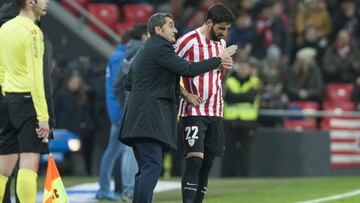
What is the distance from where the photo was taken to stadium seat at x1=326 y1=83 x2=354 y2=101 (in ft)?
67.4

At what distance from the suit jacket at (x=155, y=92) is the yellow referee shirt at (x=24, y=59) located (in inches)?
42.5

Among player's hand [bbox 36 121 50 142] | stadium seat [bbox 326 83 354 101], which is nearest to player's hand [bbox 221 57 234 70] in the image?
player's hand [bbox 36 121 50 142]

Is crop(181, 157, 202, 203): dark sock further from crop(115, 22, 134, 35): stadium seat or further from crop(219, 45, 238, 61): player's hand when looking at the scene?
crop(115, 22, 134, 35): stadium seat

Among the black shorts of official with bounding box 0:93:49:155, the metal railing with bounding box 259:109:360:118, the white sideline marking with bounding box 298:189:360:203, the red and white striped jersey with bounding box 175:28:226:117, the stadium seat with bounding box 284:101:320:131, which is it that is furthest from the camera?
the stadium seat with bounding box 284:101:320:131

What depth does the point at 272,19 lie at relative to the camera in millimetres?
22156

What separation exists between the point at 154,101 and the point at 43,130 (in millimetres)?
1258

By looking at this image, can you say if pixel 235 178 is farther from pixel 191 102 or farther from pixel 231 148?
pixel 191 102

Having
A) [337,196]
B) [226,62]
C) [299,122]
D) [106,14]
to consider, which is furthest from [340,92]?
[226,62]

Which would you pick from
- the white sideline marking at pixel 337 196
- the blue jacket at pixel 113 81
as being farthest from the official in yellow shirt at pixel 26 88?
the white sideline marking at pixel 337 196

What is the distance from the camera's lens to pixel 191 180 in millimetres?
11203

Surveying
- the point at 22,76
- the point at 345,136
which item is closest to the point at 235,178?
the point at 345,136

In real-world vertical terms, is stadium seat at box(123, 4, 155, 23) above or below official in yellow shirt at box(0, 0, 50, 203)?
above

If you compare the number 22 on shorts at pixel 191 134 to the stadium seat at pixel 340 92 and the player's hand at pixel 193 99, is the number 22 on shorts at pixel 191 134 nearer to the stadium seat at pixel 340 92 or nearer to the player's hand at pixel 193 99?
the player's hand at pixel 193 99

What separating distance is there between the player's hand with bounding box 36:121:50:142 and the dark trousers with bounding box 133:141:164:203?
3.66ft
